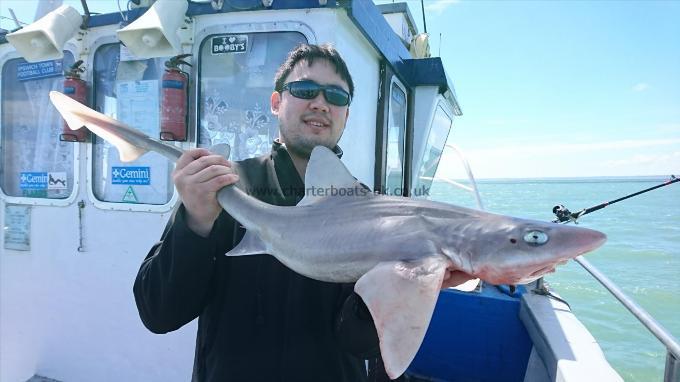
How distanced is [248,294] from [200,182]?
1.93 feet

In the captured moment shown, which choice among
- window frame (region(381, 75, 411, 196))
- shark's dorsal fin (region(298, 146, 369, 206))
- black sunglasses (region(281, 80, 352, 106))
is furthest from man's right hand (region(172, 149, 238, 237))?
window frame (region(381, 75, 411, 196))

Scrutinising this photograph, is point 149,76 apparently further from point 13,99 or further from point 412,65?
point 412,65

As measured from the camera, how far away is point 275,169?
2158 millimetres

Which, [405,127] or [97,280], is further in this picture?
[405,127]

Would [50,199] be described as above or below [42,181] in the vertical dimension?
below

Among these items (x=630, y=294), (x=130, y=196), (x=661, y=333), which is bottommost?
Result: (x=630, y=294)

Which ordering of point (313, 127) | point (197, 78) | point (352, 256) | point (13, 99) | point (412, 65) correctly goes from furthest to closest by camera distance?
point (412, 65) → point (13, 99) → point (197, 78) → point (313, 127) → point (352, 256)

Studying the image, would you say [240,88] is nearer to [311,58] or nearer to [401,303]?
[311,58]

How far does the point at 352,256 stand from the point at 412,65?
→ 426 cm

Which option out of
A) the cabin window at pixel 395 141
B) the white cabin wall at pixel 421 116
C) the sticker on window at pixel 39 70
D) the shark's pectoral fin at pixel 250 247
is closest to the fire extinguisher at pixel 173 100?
the sticker on window at pixel 39 70

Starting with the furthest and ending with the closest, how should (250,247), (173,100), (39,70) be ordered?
1. (39,70)
2. (173,100)
3. (250,247)

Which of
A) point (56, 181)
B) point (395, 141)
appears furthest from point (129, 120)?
point (395, 141)

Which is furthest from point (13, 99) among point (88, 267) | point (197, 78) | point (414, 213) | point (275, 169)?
point (414, 213)

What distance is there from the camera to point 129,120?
3.72 metres
